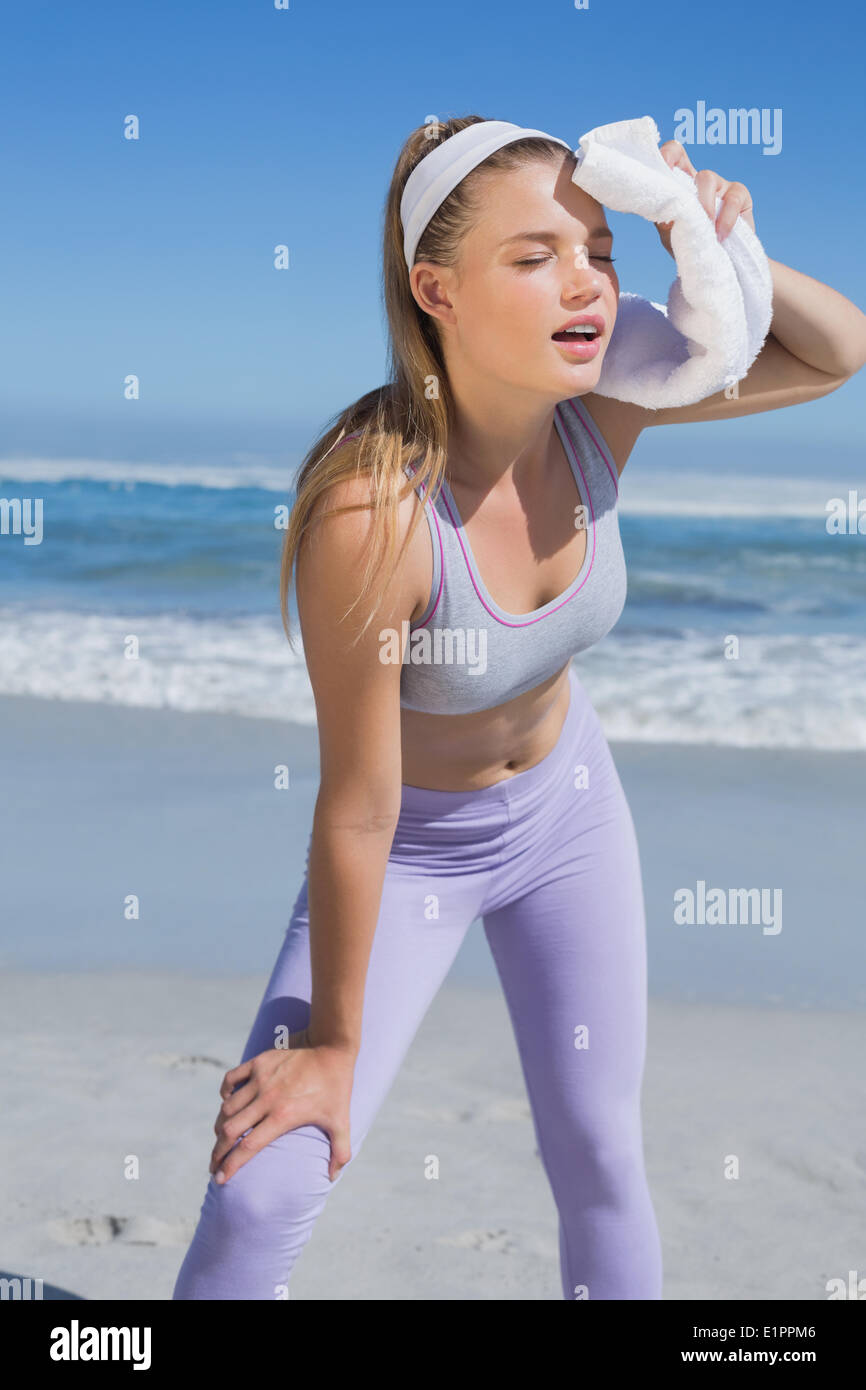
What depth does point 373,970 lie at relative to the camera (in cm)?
204

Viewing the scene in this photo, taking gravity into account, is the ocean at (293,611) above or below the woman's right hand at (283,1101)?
above

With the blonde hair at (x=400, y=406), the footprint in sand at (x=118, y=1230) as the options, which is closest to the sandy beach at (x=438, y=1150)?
the footprint in sand at (x=118, y=1230)

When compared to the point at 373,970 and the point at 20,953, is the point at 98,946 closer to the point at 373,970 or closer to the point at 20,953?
the point at 20,953

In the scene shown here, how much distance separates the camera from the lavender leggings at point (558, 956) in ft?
6.99

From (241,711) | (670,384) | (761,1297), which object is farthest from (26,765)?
(670,384)

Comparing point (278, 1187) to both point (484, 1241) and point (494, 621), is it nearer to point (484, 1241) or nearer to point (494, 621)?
point (494, 621)

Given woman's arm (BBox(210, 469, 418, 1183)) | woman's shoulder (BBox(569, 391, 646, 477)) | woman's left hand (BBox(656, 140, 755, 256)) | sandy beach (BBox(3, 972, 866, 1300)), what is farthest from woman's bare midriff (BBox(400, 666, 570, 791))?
sandy beach (BBox(3, 972, 866, 1300))

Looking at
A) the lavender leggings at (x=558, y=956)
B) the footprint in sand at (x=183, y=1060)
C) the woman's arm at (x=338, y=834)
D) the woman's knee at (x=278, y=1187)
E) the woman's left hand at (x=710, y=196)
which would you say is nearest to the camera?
the woman's knee at (x=278, y=1187)

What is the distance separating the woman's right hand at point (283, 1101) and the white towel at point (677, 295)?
113 cm

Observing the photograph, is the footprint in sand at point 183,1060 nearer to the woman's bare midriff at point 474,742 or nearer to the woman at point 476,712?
the woman at point 476,712

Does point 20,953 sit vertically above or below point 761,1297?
above

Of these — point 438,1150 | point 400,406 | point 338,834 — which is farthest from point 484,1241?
point 400,406

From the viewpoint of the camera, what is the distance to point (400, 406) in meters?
1.97

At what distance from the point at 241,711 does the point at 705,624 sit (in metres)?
5.42
